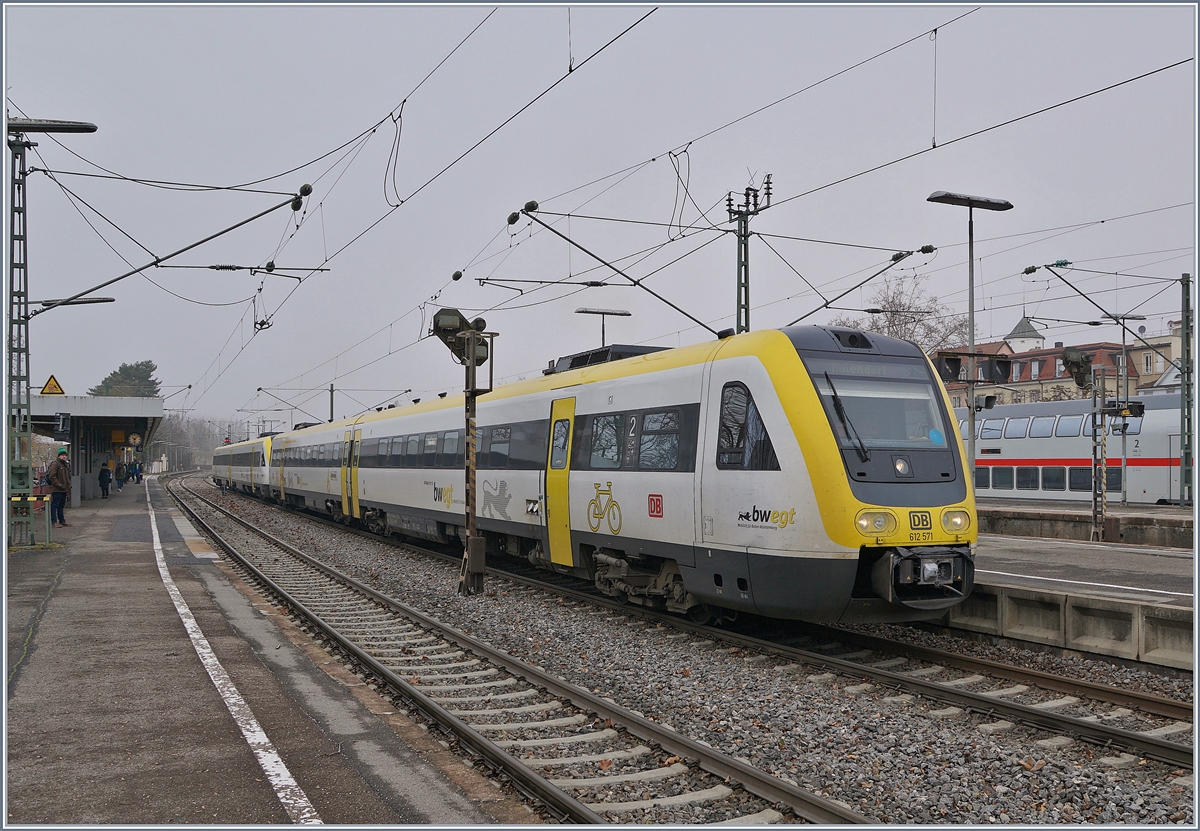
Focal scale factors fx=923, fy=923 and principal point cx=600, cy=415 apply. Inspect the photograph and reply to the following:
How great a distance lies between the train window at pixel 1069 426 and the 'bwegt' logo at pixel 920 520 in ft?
86.0

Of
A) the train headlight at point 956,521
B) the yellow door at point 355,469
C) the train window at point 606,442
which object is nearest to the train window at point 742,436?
the train headlight at point 956,521

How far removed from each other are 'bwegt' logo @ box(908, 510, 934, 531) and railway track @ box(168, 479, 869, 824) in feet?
10.4

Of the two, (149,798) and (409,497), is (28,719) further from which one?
(409,497)

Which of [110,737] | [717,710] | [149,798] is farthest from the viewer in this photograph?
[717,710]

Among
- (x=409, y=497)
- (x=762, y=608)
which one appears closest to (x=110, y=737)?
(x=762, y=608)

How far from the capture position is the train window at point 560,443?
41.7 ft

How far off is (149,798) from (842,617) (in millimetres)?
5806

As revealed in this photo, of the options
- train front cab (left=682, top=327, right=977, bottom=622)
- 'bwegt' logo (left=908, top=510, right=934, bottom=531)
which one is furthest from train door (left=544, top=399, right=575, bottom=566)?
'bwegt' logo (left=908, top=510, right=934, bottom=531)

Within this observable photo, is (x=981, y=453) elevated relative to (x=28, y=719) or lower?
elevated

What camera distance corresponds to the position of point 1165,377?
48969 mm

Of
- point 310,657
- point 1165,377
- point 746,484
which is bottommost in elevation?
point 310,657

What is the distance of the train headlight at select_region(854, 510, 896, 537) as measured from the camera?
321 inches

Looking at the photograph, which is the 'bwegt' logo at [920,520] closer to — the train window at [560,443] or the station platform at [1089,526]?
the train window at [560,443]

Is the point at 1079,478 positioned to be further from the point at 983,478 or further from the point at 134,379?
the point at 134,379
